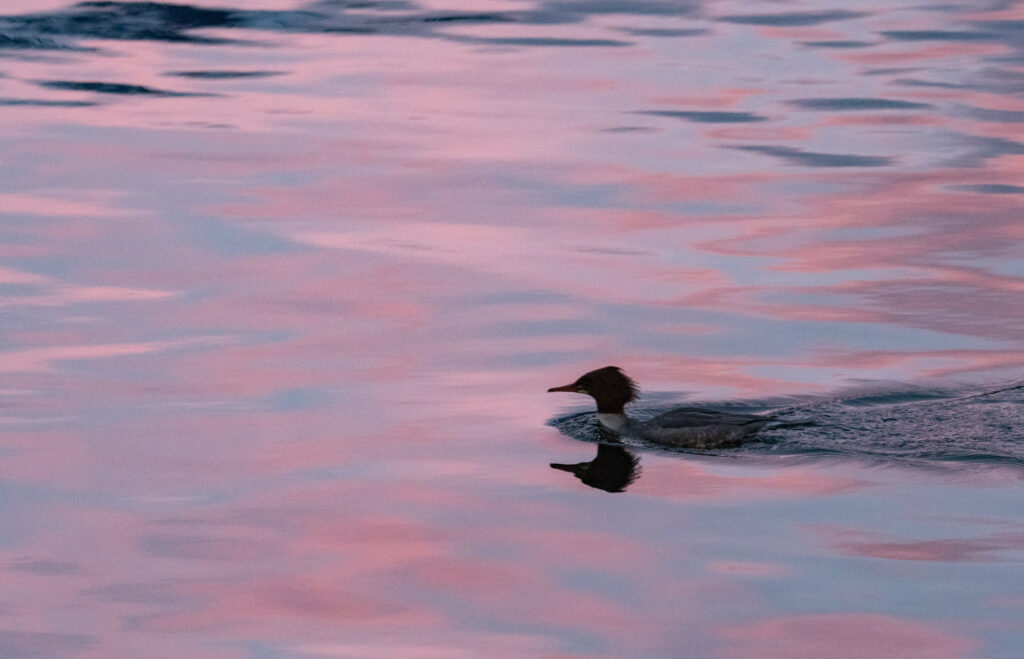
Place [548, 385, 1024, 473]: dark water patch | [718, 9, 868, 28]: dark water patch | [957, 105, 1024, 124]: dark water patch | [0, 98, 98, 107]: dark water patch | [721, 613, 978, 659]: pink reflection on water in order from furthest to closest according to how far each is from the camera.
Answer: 1. [718, 9, 868, 28]: dark water patch
2. [0, 98, 98, 107]: dark water patch
3. [957, 105, 1024, 124]: dark water patch
4. [548, 385, 1024, 473]: dark water patch
5. [721, 613, 978, 659]: pink reflection on water

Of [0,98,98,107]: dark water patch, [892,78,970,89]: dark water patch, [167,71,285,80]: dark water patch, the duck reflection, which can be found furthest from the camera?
[167,71,285,80]: dark water patch

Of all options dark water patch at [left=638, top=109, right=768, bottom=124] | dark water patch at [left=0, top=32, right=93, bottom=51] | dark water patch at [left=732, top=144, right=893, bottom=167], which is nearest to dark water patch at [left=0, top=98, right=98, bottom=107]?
dark water patch at [left=0, top=32, right=93, bottom=51]

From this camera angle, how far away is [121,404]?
10.6m

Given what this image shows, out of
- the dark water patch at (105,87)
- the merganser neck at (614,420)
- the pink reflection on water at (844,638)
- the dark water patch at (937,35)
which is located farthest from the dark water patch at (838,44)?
the pink reflection on water at (844,638)

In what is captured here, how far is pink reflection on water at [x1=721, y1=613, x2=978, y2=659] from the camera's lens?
6930 mm

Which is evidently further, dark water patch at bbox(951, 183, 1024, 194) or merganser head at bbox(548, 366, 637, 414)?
dark water patch at bbox(951, 183, 1024, 194)

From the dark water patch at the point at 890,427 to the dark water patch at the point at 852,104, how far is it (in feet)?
33.8

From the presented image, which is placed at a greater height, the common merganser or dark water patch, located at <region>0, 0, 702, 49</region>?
dark water patch, located at <region>0, 0, 702, 49</region>

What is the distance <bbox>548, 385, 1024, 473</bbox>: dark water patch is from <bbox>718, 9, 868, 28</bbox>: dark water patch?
57.0 ft

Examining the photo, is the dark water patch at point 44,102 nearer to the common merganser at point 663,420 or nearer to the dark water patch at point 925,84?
the dark water patch at point 925,84

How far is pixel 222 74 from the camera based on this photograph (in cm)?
2336

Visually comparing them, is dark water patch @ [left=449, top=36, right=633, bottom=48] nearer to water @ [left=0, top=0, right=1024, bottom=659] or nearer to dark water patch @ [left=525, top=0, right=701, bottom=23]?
water @ [left=0, top=0, right=1024, bottom=659]

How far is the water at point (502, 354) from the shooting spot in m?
7.59

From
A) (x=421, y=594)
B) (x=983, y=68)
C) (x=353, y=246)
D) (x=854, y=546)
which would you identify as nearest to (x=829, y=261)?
(x=353, y=246)
